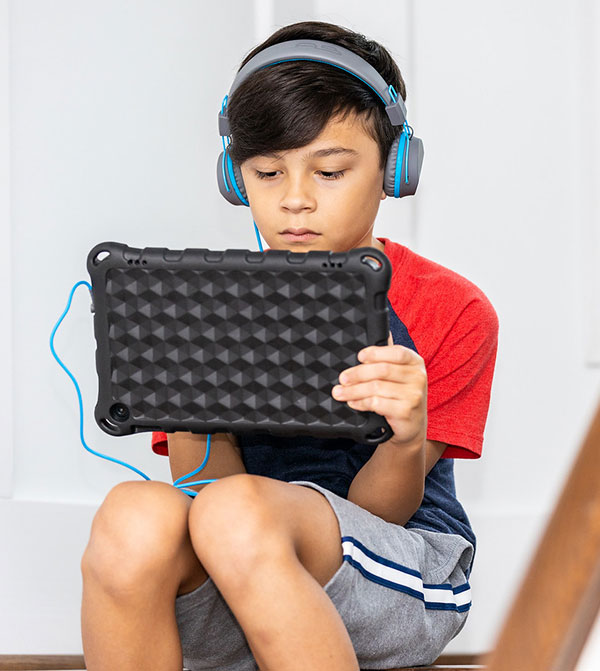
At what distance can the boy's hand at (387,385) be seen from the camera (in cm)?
78

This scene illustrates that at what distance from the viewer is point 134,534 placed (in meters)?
0.75

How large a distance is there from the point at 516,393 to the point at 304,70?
0.99 metres

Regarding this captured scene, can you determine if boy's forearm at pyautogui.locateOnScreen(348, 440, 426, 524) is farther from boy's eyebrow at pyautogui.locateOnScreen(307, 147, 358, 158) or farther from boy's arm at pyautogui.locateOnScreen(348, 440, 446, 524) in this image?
boy's eyebrow at pyautogui.locateOnScreen(307, 147, 358, 158)

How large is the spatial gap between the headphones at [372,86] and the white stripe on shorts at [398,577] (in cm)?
39

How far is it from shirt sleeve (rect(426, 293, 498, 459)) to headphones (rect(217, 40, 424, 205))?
0.15 m

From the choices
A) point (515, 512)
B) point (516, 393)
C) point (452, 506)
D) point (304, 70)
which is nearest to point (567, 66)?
point (516, 393)

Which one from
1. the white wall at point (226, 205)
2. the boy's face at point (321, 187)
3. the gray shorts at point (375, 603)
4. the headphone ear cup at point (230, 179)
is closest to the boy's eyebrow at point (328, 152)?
the boy's face at point (321, 187)

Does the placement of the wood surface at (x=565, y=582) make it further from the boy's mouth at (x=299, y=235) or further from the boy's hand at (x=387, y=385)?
the boy's mouth at (x=299, y=235)

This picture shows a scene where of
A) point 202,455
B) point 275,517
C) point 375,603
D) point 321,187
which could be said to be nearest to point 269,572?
point 275,517

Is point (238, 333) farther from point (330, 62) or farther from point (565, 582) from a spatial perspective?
point (565, 582)

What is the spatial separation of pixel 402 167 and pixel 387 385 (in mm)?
300

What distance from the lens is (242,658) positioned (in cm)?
88

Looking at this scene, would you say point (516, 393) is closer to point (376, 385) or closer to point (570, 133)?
point (570, 133)

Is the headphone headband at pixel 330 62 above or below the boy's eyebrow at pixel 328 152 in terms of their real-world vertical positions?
above
